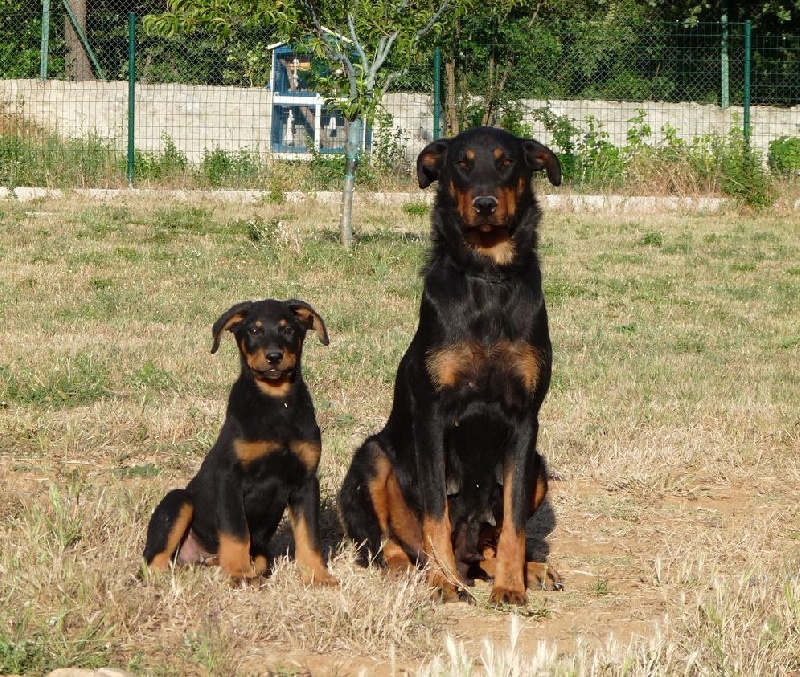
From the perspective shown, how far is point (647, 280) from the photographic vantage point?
1320cm

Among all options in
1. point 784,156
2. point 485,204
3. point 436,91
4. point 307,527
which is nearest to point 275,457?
point 307,527

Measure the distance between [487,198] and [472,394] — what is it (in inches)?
30.7

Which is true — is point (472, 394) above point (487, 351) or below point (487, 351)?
below

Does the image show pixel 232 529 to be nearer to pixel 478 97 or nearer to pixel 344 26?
pixel 344 26

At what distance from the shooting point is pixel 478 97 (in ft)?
69.8

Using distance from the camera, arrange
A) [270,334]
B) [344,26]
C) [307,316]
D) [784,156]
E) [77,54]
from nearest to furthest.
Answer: [270,334] < [307,316] < [344,26] < [784,156] < [77,54]

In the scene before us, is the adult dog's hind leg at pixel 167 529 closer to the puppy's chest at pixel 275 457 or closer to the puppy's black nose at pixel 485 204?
the puppy's chest at pixel 275 457

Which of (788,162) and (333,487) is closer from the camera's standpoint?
(333,487)

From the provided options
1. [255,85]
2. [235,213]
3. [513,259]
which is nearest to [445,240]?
[513,259]

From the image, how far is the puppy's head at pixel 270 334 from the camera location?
5.03 m

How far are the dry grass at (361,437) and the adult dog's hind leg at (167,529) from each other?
0.10 meters

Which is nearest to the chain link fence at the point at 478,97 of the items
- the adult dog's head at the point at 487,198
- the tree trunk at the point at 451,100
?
the tree trunk at the point at 451,100

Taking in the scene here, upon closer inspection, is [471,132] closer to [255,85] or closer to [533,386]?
[533,386]

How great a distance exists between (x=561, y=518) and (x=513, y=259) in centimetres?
169
